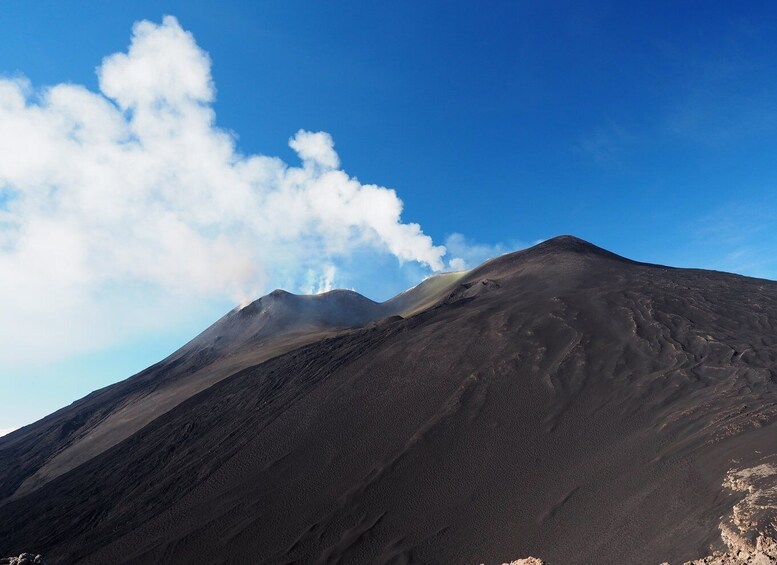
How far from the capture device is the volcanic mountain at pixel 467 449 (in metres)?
16.2

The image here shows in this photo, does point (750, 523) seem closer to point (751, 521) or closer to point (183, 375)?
point (751, 521)

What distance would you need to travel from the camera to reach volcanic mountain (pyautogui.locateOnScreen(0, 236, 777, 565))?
16.2m

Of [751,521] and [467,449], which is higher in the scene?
[467,449]

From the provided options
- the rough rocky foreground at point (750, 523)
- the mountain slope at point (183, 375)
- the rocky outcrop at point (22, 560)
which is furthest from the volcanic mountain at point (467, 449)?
the rocky outcrop at point (22, 560)

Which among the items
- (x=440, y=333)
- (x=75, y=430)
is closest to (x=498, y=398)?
(x=440, y=333)

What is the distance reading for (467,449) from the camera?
22062mm

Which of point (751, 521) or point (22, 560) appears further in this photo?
point (22, 560)

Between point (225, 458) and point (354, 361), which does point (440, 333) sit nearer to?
point (354, 361)

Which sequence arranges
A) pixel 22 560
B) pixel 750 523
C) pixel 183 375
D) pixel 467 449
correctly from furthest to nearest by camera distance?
pixel 183 375
pixel 467 449
pixel 22 560
pixel 750 523

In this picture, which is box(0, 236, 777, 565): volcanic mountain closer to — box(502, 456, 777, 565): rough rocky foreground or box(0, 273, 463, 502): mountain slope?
box(502, 456, 777, 565): rough rocky foreground

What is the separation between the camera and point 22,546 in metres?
21.9

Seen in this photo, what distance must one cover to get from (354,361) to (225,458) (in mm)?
10907

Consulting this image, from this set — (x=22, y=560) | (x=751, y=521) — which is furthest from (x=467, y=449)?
(x=22, y=560)

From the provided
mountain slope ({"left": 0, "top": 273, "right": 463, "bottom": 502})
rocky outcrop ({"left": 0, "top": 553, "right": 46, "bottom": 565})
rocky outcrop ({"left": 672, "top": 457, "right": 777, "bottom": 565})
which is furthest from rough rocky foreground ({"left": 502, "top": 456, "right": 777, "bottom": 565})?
mountain slope ({"left": 0, "top": 273, "right": 463, "bottom": 502})
